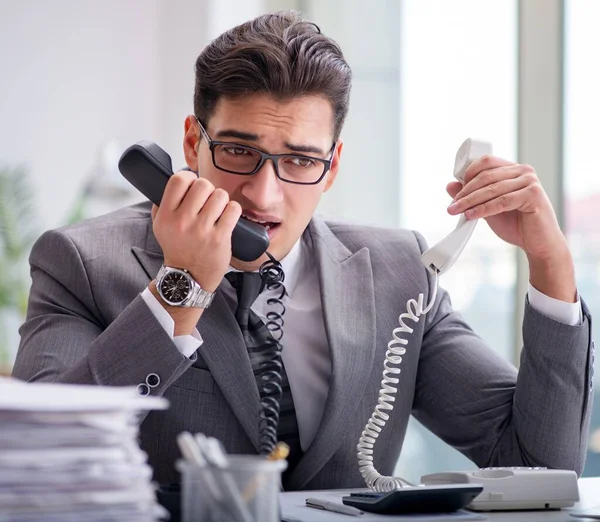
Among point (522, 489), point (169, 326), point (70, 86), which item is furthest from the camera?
point (70, 86)

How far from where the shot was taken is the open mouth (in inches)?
A: 65.4

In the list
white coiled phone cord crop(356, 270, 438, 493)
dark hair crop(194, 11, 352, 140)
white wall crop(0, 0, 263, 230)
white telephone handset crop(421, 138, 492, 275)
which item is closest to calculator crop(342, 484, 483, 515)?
white coiled phone cord crop(356, 270, 438, 493)

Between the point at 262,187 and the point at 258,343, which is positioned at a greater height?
the point at 262,187

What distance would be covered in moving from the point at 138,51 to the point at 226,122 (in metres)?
3.29

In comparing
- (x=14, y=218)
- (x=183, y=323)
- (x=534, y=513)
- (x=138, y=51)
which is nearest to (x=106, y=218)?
(x=183, y=323)

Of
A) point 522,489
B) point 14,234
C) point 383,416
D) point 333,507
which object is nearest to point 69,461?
point 333,507

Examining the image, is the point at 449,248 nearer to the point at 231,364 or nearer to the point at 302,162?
the point at 302,162

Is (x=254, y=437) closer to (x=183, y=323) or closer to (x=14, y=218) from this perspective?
(x=183, y=323)

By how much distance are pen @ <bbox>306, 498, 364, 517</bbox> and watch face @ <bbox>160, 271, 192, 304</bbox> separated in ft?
1.16

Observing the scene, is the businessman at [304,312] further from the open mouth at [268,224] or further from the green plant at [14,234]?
the green plant at [14,234]

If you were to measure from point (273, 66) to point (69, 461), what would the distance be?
3.64 feet

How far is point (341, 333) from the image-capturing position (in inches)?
69.6

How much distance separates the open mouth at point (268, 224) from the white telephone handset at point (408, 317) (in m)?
0.28

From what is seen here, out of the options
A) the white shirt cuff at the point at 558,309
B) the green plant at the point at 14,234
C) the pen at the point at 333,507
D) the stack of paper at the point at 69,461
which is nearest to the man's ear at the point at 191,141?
the white shirt cuff at the point at 558,309
